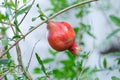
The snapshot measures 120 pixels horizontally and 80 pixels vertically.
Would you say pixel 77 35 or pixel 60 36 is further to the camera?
pixel 77 35

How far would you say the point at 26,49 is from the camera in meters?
2.22

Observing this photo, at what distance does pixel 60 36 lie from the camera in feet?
3.07

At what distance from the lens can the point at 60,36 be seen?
36.9 inches

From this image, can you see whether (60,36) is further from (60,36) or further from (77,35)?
(77,35)

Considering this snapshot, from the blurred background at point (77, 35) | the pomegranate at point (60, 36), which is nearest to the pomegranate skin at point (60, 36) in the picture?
the pomegranate at point (60, 36)

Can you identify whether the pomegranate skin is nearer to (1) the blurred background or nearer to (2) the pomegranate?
(2) the pomegranate

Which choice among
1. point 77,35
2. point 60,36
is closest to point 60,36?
point 60,36

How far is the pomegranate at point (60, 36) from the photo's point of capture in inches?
36.8

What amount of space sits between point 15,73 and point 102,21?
2.04m

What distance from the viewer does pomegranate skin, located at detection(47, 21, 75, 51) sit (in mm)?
934

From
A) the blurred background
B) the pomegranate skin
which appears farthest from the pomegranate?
the blurred background

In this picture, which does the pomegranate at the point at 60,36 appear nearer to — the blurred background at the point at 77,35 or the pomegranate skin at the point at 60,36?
the pomegranate skin at the point at 60,36

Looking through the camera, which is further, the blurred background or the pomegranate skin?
the blurred background

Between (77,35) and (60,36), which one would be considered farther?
(77,35)
